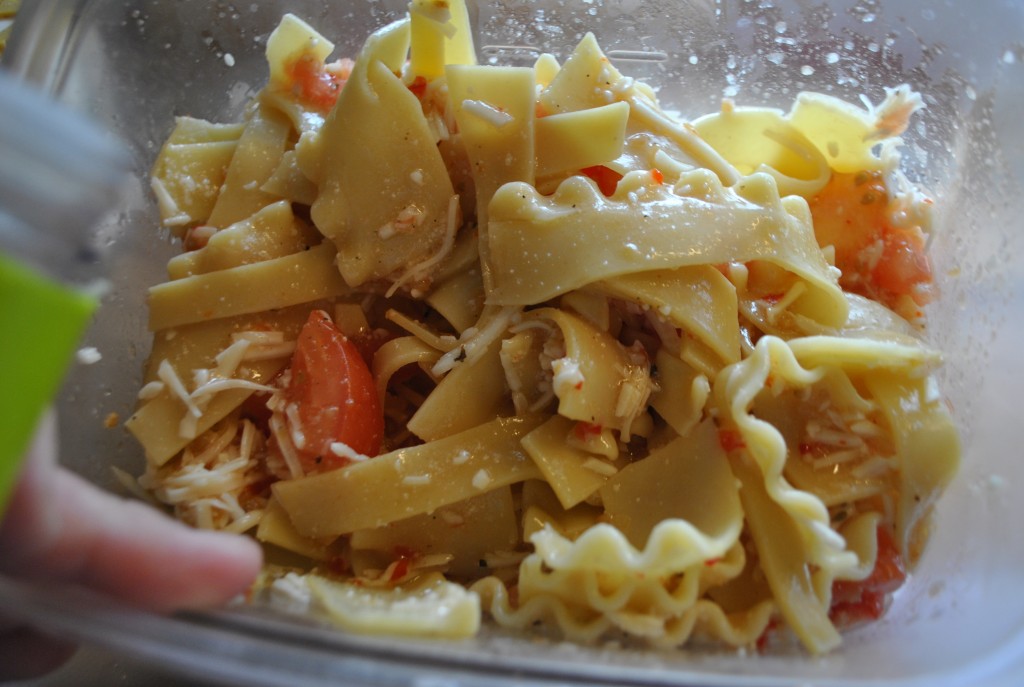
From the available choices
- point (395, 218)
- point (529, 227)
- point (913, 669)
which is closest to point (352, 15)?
point (395, 218)

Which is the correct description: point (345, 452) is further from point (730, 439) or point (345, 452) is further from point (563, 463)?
point (730, 439)

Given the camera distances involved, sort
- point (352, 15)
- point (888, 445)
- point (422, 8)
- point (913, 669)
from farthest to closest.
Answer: point (352, 15), point (422, 8), point (888, 445), point (913, 669)

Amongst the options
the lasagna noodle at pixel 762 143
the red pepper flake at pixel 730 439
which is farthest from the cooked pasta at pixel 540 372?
the lasagna noodle at pixel 762 143

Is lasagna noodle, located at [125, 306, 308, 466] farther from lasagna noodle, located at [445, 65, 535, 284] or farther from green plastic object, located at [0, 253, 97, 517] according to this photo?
green plastic object, located at [0, 253, 97, 517]

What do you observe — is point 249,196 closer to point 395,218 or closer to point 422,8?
point 395,218

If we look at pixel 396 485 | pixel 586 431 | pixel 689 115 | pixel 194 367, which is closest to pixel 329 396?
pixel 396 485

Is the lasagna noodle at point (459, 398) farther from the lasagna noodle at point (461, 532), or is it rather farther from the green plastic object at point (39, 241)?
the green plastic object at point (39, 241)

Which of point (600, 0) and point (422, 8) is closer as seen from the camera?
point (422, 8)
